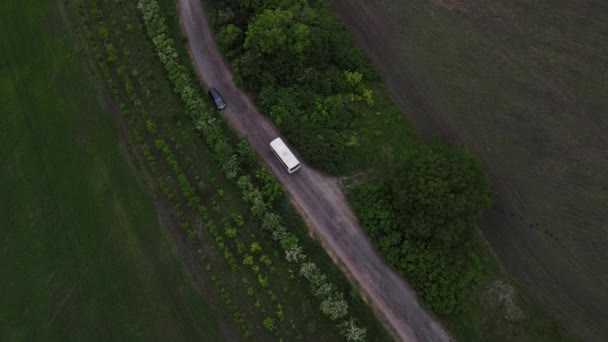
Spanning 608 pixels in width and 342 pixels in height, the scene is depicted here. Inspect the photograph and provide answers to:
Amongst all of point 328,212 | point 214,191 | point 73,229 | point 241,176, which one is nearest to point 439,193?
point 328,212

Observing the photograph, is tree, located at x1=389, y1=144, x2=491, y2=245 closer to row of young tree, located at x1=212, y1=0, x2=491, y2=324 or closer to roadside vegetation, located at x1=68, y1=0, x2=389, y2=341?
row of young tree, located at x1=212, y1=0, x2=491, y2=324

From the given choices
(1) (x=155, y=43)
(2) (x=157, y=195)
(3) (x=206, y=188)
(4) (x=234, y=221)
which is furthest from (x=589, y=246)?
(1) (x=155, y=43)

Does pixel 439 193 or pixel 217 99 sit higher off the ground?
pixel 217 99

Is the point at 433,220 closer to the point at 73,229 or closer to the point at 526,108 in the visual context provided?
the point at 526,108

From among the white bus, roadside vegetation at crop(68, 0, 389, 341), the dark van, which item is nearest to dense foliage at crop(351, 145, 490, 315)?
roadside vegetation at crop(68, 0, 389, 341)

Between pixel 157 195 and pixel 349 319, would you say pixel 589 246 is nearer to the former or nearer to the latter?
pixel 349 319

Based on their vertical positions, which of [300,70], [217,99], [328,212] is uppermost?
[217,99]
